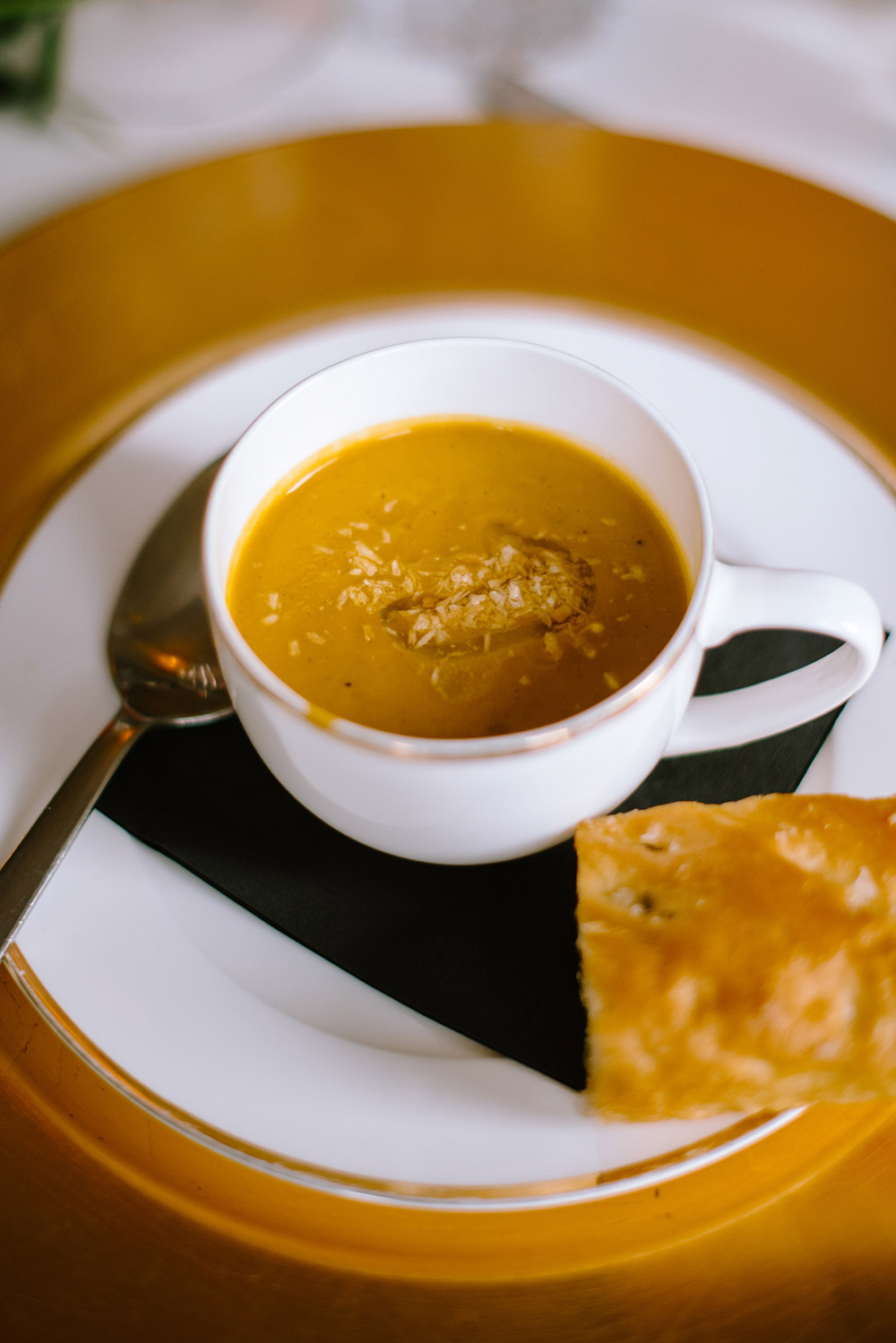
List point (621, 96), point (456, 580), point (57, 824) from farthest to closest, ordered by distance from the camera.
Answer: point (621, 96)
point (456, 580)
point (57, 824)

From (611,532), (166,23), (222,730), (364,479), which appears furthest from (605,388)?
(166,23)

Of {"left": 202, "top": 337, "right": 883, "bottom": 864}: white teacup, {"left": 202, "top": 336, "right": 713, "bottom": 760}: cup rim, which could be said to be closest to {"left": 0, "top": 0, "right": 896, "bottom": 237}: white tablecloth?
{"left": 202, "top": 337, "right": 883, "bottom": 864}: white teacup

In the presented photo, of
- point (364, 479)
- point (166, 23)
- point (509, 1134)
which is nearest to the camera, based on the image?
point (509, 1134)

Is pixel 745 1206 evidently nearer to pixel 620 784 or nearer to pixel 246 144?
pixel 620 784

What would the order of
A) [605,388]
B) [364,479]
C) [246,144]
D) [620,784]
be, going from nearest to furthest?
[620,784], [605,388], [364,479], [246,144]

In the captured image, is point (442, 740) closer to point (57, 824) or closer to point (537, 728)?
point (537, 728)

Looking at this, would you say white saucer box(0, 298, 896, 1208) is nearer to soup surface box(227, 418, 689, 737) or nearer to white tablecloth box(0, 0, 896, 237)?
soup surface box(227, 418, 689, 737)

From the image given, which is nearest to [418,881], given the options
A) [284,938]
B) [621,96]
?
[284,938]
